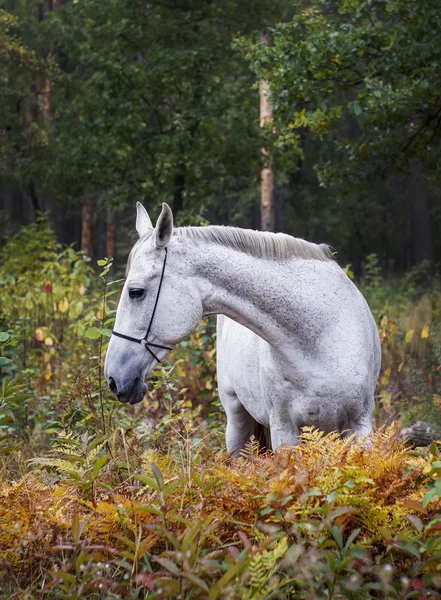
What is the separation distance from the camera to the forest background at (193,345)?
291 cm

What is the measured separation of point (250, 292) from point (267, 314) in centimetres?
15

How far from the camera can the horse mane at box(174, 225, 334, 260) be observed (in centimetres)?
403

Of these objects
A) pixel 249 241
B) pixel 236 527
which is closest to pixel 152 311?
pixel 249 241

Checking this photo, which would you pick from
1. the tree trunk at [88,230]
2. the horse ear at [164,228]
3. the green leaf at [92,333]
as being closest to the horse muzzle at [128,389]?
the horse ear at [164,228]

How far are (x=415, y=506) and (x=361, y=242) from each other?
3040 cm

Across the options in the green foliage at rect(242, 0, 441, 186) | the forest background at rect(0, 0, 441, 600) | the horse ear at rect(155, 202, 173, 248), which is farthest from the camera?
the green foliage at rect(242, 0, 441, 186)

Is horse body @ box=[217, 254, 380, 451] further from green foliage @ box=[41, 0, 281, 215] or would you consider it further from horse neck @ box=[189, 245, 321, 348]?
green foliage @ box=[41, 0, 281, 215]

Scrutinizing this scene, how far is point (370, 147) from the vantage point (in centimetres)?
942

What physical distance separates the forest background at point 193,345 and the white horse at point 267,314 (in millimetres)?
418

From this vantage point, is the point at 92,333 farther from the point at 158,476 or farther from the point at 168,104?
the point at 168,104

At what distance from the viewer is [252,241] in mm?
4129

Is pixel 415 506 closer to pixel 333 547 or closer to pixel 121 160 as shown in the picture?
pixel 333 547

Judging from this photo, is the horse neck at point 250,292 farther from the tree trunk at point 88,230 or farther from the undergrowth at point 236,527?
the tree trunk at point 88,230

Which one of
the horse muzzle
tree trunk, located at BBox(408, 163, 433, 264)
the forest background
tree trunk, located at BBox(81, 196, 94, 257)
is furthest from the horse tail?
tree trunk, located at BBox(408, 163, 433, 264)
